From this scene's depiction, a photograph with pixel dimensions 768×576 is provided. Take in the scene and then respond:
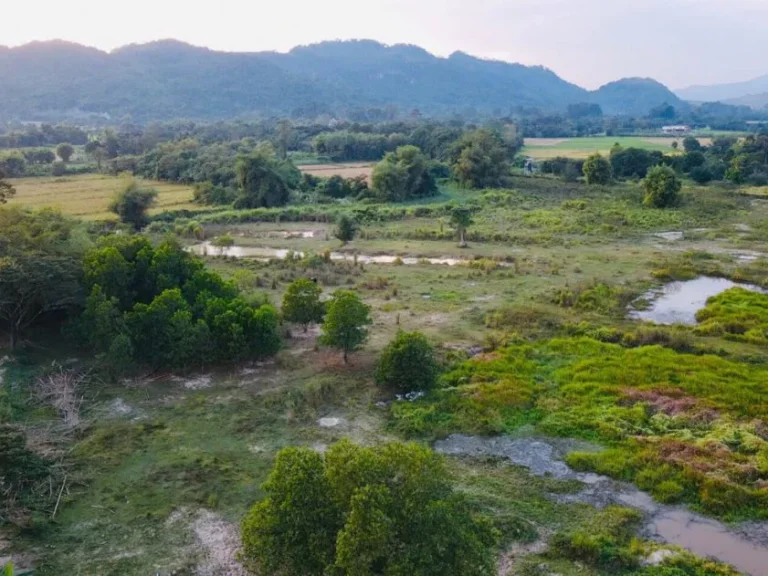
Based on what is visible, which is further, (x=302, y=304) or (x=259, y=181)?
(x=259, y=181)

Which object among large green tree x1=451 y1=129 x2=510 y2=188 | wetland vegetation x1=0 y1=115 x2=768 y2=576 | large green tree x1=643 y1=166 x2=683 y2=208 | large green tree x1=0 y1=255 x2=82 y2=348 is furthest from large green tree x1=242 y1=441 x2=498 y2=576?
large green tree x1=451 y1=129 x2=510 y2=188

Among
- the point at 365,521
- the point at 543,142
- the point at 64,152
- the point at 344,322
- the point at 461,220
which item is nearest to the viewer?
the point at 365,521

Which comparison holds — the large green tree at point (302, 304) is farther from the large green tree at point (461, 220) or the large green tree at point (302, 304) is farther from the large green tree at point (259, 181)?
the large green tree at point (259, 181)

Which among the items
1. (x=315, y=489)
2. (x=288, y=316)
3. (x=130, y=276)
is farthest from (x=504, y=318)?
(x=315, y=489)

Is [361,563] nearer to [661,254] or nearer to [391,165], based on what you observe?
[661,254]

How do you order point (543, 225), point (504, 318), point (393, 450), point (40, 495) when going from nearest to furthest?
point (393, 450) < point (40, 495) < point (504, 318) < point (543, 225)

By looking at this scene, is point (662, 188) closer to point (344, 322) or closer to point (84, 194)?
point (344, 322)

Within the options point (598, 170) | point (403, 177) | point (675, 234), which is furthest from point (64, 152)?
point (675, 234)
